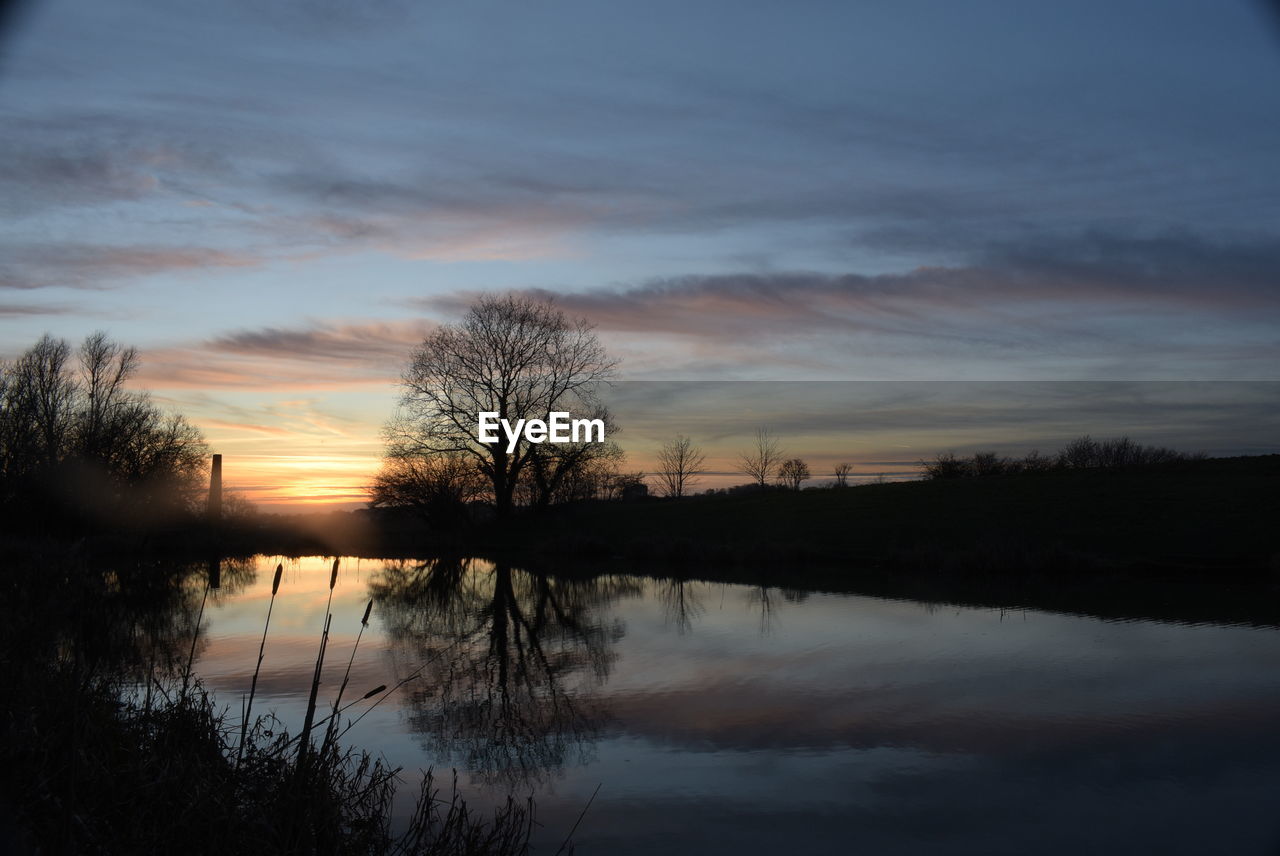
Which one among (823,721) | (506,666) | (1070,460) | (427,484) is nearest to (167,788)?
(823,721)

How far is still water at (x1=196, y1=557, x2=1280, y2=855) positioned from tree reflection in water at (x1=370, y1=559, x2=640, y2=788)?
5 cm

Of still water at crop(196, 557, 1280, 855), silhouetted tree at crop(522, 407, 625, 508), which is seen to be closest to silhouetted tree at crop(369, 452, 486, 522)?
silhouetted tree at crop(522, 407, 625, 508)

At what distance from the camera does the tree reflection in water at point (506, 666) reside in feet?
24.4

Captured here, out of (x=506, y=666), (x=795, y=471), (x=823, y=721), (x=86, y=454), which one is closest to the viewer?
(x=823, y=721)

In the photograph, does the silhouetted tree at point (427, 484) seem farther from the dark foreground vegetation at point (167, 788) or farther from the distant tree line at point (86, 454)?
the dark foreground vegetation at point (167, 788)

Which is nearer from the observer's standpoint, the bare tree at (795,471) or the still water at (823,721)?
the still water at (823,721)

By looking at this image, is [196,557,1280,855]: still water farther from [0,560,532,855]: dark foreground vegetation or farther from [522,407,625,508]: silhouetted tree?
[522,407,625,508]: silhouetted tree

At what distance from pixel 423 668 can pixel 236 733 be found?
3.77 meters

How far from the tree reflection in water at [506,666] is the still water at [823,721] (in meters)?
0.05

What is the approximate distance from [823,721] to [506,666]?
4345 millimetres

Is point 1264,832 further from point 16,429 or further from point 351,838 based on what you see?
point 16,429

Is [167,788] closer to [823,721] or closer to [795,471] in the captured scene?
[823,721]

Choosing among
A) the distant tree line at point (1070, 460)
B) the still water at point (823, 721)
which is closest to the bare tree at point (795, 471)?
the distant tree line at point (1070, 460)

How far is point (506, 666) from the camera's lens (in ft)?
37.0
